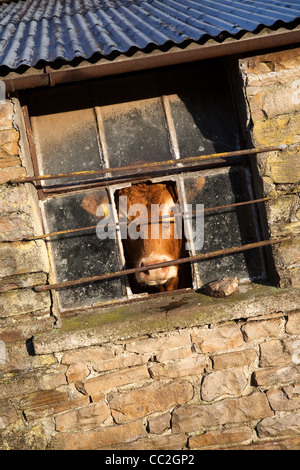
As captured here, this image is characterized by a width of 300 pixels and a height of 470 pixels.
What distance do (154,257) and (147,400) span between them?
1.13m

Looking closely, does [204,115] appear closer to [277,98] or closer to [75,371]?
Result: [277,98]

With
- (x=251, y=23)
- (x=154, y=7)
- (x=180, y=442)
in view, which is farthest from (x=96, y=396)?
(x=154, y=7)

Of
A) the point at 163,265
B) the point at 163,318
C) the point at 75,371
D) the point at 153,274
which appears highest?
the point at 163,265

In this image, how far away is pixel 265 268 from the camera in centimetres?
360

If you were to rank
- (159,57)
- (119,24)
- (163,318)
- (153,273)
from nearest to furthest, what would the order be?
(159,57), (163,318), (153,273), (119,24)

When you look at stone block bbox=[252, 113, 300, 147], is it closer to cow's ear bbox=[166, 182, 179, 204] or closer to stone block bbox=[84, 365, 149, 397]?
cow's ear bbox=[166, 182, 179, 204]

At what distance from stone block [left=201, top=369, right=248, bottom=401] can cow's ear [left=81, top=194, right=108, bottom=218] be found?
1.56 meters

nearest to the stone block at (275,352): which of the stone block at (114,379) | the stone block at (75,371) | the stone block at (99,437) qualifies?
the stone block at (114,379)

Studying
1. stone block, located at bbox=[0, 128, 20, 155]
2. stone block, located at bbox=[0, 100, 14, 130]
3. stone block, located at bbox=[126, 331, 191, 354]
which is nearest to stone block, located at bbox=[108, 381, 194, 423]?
stone block, located at bbox=[126, 331, 191, 354]

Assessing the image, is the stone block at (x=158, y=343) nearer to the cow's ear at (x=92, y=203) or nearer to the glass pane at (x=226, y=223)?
the glass pane at (x=226, y=223)

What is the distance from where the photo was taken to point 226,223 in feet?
11.9

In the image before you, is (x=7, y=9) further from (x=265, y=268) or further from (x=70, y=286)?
(x=265, y=268)

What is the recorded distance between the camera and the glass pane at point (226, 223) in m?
3.62

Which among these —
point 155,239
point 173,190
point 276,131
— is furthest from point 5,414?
point 276,131
